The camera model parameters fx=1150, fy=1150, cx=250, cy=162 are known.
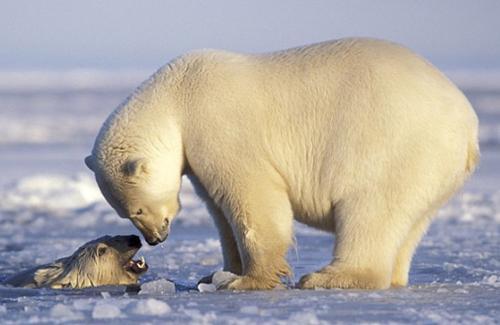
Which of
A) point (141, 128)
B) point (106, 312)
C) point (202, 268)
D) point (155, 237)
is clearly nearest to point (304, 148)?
point (141, 128)

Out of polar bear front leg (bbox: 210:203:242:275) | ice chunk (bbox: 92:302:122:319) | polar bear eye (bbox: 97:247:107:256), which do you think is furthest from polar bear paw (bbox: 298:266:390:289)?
polar bear eye (bbox: 97:247:107:256)

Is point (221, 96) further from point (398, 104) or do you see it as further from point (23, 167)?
point (23, 167)

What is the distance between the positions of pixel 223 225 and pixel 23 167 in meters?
10.4

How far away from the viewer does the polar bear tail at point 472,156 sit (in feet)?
19.4

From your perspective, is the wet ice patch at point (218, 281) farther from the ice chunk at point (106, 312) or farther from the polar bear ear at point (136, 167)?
the ice chunk at point (106, 312)

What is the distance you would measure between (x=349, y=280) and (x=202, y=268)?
1.87m

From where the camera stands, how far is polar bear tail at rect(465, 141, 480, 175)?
233 inches

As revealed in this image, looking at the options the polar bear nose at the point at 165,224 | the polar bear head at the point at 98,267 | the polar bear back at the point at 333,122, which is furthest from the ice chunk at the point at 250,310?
the polar bear head at the point at 98,267

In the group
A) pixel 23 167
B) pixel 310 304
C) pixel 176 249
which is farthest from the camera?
pixel 23 167

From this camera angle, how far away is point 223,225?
619 cm

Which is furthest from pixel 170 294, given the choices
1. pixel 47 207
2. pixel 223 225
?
pixel 47 207

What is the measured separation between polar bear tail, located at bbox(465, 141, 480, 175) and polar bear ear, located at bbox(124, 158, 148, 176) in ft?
5.45

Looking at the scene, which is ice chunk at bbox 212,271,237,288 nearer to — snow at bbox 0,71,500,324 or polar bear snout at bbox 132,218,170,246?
snow at bbox 0,71,500,324

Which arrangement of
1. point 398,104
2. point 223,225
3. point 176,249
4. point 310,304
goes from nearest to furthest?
point 310,304, point 398,104, point 223,225, point 176,249
